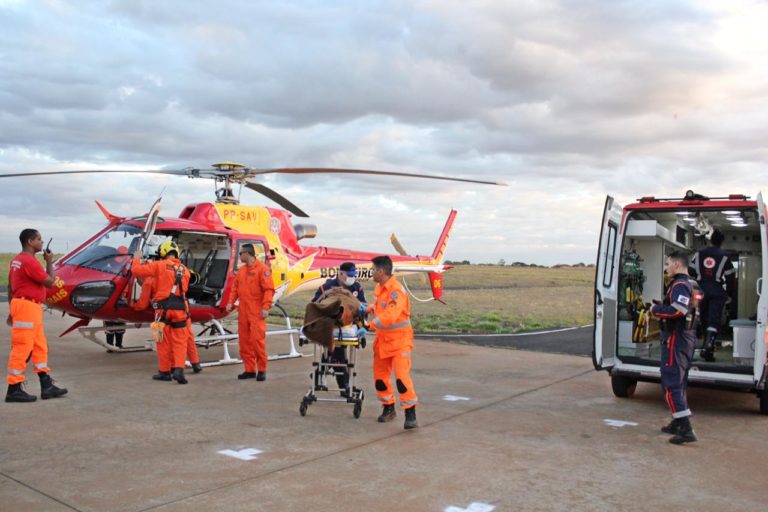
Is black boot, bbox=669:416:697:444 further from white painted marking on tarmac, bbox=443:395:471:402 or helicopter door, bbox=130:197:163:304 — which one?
helicopter door, bbox=130:197:163:304

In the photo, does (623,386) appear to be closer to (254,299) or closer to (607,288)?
(607,288)

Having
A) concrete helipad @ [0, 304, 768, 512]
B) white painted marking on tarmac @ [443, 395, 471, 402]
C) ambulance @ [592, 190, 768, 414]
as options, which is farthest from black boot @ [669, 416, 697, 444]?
white painted marking on tarmac @ [443, 395, 471, 402]

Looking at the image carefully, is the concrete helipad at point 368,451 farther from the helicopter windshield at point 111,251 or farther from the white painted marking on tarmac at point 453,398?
the helicopter windshield at point 111,251

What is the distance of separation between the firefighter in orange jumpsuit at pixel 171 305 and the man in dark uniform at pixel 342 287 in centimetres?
230

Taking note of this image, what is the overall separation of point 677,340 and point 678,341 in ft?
0.04

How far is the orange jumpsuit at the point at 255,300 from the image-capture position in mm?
8477

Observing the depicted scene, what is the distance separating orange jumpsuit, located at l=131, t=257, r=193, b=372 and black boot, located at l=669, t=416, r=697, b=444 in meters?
5.84

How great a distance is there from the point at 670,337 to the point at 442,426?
2.28m

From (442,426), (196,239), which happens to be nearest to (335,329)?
(442,426)

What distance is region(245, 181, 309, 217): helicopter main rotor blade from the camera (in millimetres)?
10337

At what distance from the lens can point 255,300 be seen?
8539 millimetres

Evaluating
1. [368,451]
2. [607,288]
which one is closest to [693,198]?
[607,288]

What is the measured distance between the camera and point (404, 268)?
13.0 metres

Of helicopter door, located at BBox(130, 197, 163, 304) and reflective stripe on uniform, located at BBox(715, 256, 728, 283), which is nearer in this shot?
reflective stripe on uniform, located at BBox(715, 256, 728, 283)
